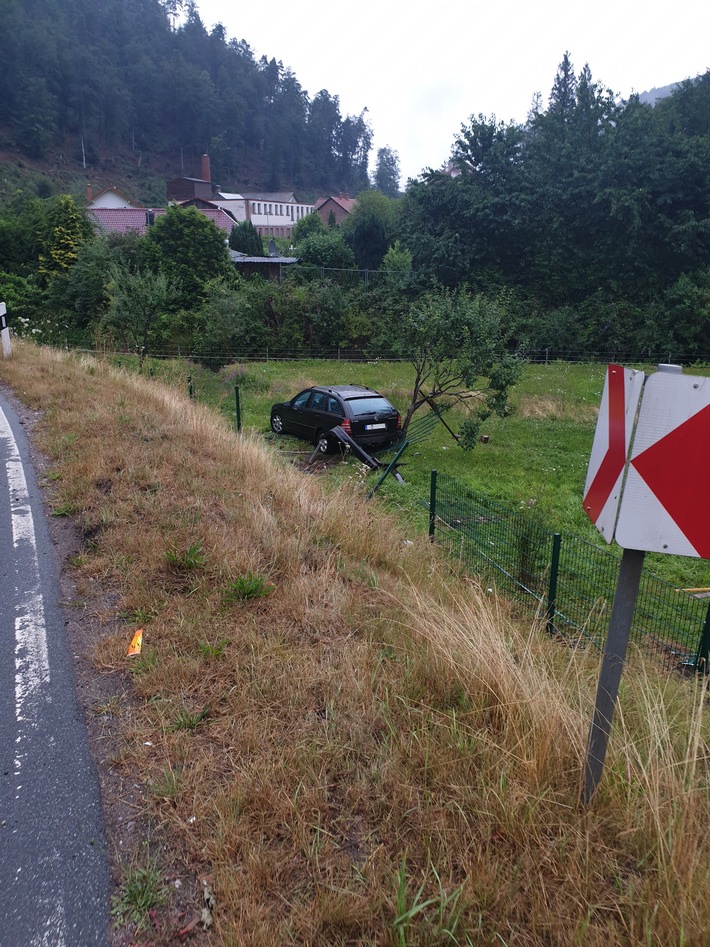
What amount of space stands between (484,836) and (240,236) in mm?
58550

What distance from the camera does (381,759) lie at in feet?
9.69

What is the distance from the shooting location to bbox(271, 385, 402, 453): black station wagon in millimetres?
14258

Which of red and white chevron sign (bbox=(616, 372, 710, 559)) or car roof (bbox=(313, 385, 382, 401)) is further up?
red and white chevron sign (bbox=(616, 372, 710, 559))

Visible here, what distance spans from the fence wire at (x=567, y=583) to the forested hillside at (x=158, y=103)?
102446 mm

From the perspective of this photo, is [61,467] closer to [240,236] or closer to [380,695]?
[380,695]

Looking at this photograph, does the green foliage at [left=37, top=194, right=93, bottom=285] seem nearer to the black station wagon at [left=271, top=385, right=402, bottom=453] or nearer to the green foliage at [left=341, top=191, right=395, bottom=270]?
the green foliage at [left=341, top=191, right=395, bottom=270]

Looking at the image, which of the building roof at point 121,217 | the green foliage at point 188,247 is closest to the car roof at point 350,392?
the green foliage at point 188,247

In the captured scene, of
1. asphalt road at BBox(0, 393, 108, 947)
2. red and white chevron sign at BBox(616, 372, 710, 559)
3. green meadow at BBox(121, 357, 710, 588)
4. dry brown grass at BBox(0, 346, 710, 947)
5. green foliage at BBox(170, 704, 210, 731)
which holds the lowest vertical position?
green meadow at BBox(121, 357, 710, 588)

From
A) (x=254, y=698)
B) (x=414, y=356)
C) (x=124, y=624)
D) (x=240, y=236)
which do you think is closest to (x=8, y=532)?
(x=124, y=624)

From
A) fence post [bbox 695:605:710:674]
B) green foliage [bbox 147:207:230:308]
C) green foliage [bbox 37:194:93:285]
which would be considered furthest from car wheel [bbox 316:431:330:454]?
green foliage [bbox 37:194:93:285]

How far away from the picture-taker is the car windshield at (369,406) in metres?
14.3

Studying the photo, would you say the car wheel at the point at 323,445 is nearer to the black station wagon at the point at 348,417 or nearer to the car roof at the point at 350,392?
the black station wagon at the point at 348,417

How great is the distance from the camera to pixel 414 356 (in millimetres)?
17156

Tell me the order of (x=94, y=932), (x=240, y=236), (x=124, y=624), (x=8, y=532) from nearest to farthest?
(x=94, y=932) < (x=124, y=624) < (x=8, y=532) < (x=240, y=236)
